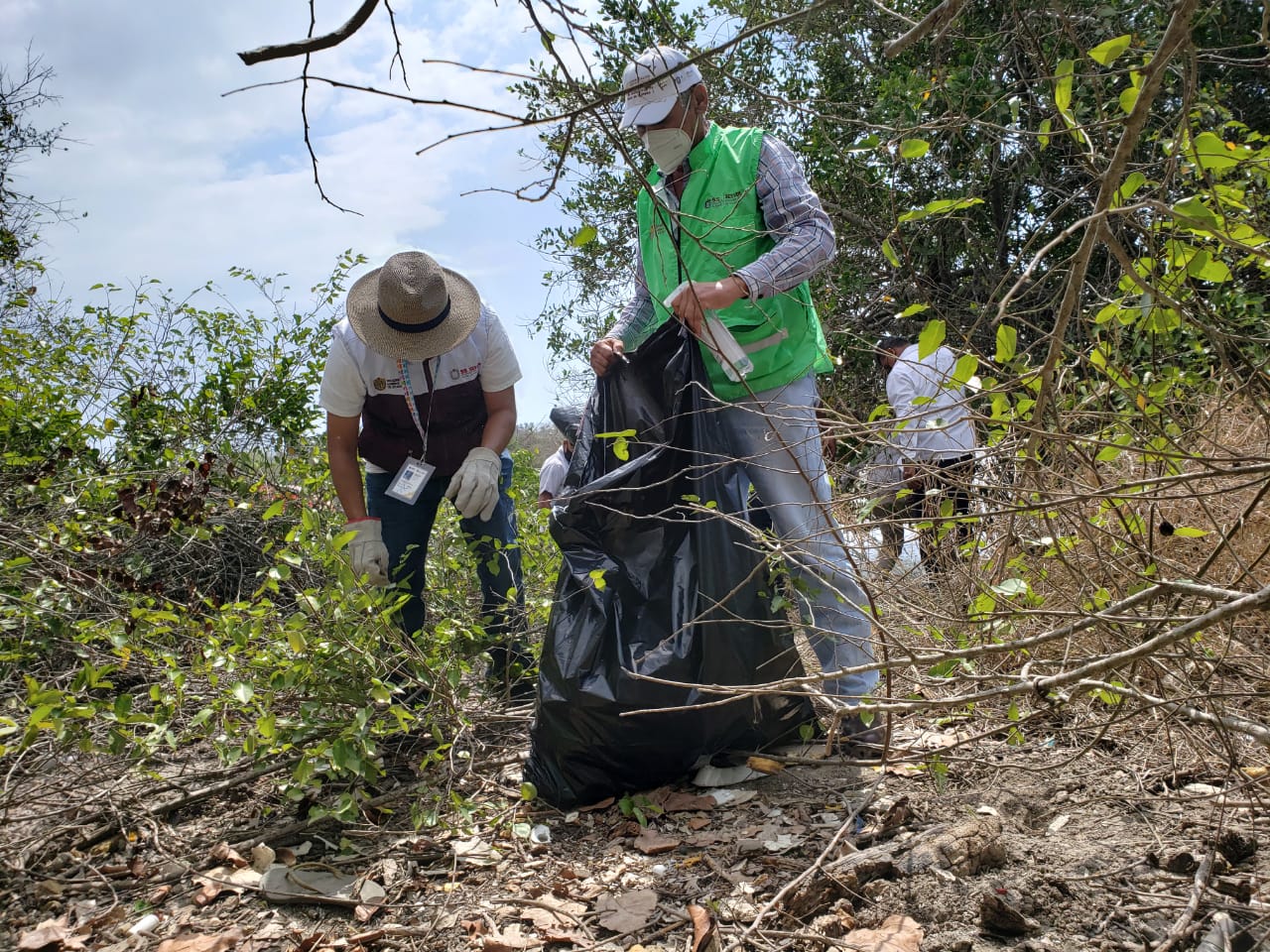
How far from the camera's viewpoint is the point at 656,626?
2.27 meters

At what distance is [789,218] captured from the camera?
2453 millimetres

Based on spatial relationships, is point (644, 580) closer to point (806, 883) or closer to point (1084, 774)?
point (806, 883)

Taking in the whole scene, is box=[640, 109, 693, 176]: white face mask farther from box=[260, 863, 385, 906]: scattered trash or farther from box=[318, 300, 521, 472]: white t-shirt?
box=[260, 863, 385, 906]: scattered trash

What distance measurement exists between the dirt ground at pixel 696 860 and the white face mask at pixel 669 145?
1723mm

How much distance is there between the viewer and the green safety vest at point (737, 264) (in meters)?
2.46

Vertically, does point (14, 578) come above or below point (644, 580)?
above

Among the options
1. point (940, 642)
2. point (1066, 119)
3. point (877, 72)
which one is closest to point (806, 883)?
point (940, 642)

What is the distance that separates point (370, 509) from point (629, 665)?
133cm

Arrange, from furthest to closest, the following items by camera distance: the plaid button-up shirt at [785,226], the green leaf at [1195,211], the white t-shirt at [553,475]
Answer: the white t-shirt at [553,475] < the plaid button-up shirt at [785,226] < the green leaf at [1195,211]

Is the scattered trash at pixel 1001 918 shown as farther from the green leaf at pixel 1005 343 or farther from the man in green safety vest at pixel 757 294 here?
the green leaf at pixel 1005 343

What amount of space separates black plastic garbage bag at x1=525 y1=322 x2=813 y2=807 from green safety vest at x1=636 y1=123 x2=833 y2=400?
0.54 feet

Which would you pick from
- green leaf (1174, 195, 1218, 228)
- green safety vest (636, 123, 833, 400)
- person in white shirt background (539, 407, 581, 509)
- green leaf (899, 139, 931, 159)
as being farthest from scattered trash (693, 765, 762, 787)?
green leaf (1174, 195, 1218, 228)

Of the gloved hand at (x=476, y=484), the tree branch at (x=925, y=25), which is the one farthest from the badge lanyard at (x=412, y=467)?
the tree branch at (x=925, y=25)

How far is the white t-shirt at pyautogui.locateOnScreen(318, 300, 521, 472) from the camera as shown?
2938mm
